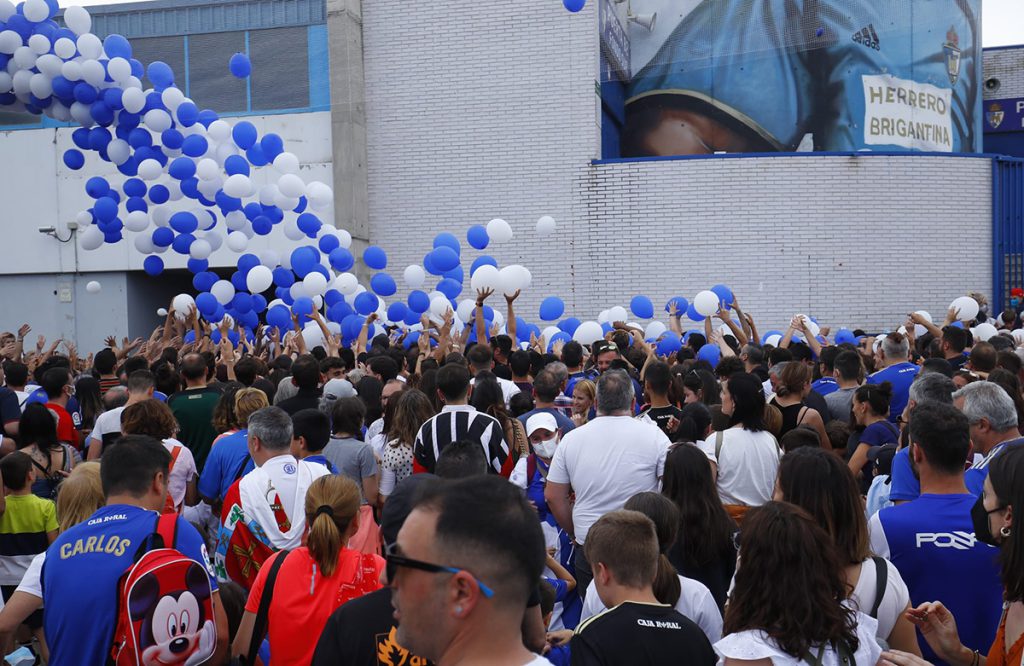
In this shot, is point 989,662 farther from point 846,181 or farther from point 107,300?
point 107,300

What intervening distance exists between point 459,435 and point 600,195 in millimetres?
12598

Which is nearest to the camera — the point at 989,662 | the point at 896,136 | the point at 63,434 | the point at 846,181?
the point at 989,662

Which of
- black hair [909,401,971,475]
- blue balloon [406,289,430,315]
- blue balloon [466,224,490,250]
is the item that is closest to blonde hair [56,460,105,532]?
black hair [909,401,971,475]

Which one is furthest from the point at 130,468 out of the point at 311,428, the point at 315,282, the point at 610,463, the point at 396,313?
the point at 396,313

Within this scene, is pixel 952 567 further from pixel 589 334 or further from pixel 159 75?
pixel 159 75

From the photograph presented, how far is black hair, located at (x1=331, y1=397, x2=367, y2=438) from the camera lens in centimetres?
587

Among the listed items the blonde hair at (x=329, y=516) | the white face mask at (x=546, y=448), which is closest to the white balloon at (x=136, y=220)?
the white face mask at (x=546, y=448)

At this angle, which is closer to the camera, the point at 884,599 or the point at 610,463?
the point at 884,599

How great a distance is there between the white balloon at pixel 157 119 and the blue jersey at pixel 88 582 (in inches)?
344

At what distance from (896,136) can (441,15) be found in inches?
351

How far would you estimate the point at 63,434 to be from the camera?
730 cm

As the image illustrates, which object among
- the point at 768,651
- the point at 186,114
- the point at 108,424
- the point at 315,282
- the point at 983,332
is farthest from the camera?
the point at 315,282

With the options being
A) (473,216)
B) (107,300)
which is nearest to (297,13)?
(473,216)

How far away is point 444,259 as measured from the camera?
12.0 m
